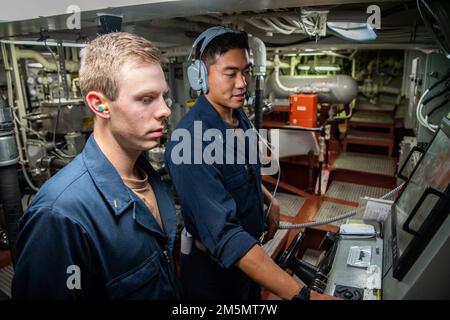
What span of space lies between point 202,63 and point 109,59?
669mm

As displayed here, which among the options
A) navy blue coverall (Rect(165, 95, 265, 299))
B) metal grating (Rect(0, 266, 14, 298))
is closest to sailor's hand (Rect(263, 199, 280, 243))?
navy blue coverall (Rect(165, 95, 265, 299))

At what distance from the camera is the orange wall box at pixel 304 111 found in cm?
427

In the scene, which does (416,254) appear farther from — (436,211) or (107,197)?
(107,197)

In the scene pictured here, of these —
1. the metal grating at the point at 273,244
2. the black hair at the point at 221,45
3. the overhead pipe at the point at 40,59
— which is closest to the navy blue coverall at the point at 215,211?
the black hair at the point at 221,45

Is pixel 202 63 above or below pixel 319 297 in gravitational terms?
above

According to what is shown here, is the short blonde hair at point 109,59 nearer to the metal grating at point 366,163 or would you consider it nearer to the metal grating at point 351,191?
the metal grating at point 351,191

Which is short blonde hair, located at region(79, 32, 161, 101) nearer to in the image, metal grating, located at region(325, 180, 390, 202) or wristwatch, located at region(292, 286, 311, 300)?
wristwatch, located at region(292, 286, 311, 300)

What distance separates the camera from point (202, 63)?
156 cm

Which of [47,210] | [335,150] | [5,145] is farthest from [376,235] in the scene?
[335,150]

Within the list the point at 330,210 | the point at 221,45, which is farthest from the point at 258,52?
the point at 330,210

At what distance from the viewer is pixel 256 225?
1695mm

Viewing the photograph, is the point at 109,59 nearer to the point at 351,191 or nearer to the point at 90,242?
the point at 90,242

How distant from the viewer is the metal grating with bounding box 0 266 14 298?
2584mm

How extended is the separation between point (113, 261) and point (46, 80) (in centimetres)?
385
